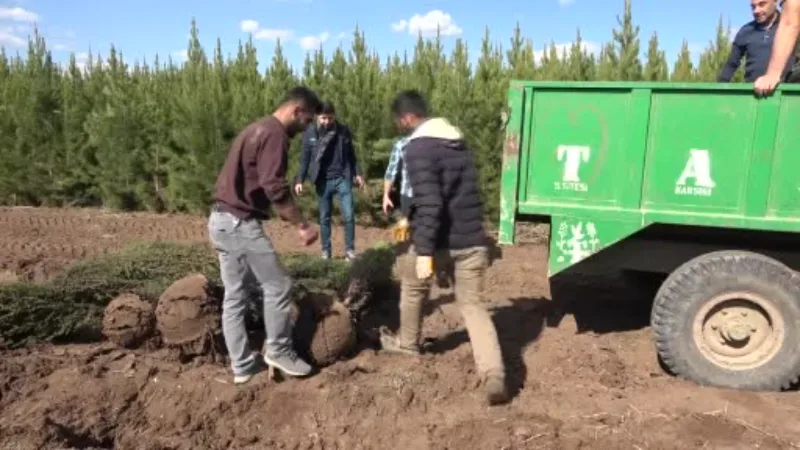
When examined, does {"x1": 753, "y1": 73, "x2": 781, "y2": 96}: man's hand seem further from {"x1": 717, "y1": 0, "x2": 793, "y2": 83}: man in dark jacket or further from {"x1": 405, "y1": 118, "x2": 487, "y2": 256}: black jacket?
{"x1": 405, "y1": 118, "x2": 487, "y2": 256}: black jacket

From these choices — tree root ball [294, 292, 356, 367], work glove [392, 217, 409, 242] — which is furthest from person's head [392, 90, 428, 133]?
tree root ball [294, 292, 356, 367]

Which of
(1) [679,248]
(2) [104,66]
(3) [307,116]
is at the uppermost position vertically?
(2) [104,66]

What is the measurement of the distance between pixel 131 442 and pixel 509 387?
227 cm

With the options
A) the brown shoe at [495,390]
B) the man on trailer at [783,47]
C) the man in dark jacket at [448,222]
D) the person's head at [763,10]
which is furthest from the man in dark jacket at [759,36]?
the brown shoe at [495,390]

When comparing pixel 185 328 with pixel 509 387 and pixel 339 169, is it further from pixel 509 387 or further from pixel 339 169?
pixel 339 169

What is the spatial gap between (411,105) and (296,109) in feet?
2.40

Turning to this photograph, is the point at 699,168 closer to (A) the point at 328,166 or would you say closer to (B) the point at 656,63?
(A) the point at 328,166

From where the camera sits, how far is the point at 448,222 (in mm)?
4469

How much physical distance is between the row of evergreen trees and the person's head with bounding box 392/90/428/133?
5730mm

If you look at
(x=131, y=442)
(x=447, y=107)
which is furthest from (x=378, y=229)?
(x=131, y=442)

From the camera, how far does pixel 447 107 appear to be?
34.9 ft

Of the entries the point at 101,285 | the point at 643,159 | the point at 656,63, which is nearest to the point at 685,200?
the point at 643,159

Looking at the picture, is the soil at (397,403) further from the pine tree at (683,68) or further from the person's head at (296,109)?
the pine tree at (683,68)

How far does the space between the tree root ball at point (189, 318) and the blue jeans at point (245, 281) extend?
0.27 metres
